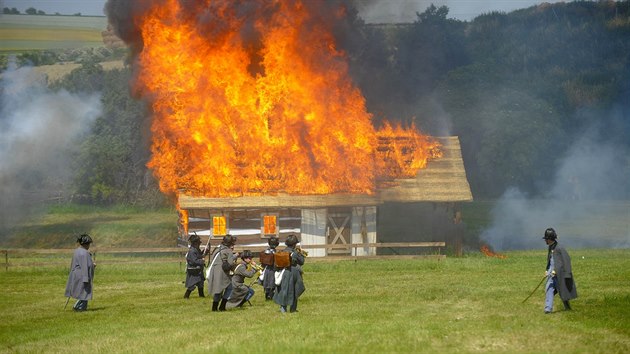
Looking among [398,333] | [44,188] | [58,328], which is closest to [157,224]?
[44,188]

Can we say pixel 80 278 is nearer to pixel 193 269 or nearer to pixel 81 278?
pixel 81 278

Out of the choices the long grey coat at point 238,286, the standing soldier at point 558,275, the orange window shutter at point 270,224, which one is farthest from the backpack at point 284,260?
the orange window shutter at point 270,224

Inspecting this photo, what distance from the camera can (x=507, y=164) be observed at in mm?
58188

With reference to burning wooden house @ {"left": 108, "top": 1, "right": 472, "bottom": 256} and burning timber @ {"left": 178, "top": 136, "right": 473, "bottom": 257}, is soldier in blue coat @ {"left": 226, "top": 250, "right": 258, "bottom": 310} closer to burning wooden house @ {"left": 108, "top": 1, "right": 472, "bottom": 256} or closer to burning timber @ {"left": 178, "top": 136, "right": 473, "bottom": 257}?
burning timber @ {"left": 178, "top": 136, "right": 473, "bottom": 257}

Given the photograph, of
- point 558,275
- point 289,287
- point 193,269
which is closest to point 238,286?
point 289,287

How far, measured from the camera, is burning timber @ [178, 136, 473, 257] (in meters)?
35.2

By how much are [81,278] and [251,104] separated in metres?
16.7

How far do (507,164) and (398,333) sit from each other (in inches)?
1677

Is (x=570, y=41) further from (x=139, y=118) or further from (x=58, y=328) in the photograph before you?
(x=58, y=328)

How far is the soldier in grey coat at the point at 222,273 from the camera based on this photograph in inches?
824

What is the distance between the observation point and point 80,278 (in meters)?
21.5

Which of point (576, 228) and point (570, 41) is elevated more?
point (570, 41)

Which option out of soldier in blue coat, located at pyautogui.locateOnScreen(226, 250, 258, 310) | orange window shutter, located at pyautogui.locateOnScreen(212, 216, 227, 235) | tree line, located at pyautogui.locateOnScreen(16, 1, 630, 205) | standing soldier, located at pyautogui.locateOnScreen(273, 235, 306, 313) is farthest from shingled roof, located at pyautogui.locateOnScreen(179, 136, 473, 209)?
standing soldier, located at pyautogui.locateOnScreen(273, 235, 306, 313)

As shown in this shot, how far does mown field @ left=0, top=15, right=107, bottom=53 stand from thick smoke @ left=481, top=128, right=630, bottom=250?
28158 mm
